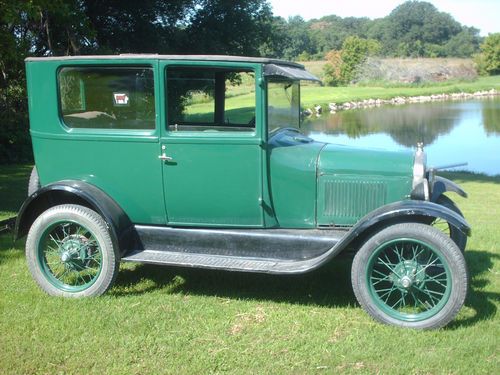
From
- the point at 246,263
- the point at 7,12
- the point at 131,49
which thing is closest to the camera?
the point at 246,263

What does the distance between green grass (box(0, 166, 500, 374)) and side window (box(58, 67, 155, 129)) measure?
1.36m

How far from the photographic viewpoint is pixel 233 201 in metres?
4.27

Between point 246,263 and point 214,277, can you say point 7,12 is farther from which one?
point 246,263

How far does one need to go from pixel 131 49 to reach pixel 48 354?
49.4ft

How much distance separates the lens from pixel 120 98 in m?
4.37

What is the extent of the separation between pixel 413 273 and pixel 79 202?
2.66 metres

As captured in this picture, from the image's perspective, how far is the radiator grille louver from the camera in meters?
4.16

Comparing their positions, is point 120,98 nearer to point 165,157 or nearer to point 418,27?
point 165,157

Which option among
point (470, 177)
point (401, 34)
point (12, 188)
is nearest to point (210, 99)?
point (12, 188)

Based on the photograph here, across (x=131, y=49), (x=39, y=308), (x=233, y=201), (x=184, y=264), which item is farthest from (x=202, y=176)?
(x=131, y=49)

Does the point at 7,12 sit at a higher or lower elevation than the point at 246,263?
higher

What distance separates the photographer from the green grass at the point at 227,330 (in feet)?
11.1

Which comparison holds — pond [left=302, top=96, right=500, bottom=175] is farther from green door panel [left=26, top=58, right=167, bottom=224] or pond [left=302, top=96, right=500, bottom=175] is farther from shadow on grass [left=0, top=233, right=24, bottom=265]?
green door panel [left=26, top=58, right=167, bottom=224]

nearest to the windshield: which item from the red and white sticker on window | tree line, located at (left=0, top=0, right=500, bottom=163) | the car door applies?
the car door
